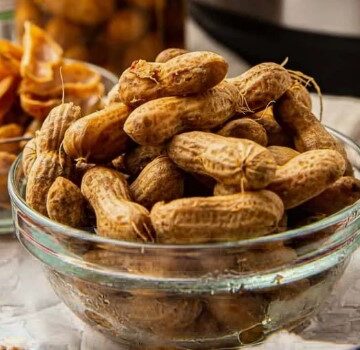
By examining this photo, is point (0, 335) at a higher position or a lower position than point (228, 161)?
lower

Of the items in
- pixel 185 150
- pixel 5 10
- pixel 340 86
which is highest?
pixel 185 150

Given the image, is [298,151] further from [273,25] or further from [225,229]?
[273,25]

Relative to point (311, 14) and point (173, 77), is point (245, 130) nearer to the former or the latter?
point (173, 77)

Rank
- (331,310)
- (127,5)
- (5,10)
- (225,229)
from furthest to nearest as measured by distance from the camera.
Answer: (127,5) → (5,10) → (331,310) → (225,229)

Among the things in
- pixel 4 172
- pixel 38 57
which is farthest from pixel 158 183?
pixel 38 57

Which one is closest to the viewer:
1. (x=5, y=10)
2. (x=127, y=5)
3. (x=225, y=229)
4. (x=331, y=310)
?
(x=225, y=229)

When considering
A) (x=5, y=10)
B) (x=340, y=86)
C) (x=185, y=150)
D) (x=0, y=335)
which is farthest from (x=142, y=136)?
(x=340, y=86)

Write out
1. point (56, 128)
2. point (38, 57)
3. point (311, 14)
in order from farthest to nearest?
point (311, 14), point (38, 57), point (56, 128)

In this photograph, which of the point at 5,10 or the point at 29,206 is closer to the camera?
the point at 29,206
